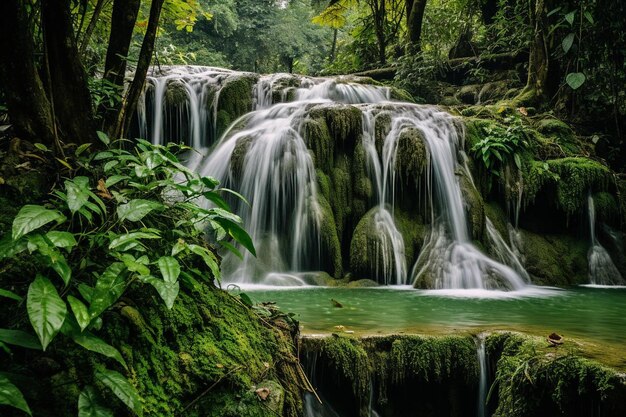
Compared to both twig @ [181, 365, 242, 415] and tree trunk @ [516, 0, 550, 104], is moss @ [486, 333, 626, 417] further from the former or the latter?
tree trunk @ [516, 0, 550, 104]

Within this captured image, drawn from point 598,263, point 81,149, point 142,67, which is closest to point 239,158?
point 142,67

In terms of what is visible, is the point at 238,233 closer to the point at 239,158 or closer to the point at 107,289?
the point at 107,289

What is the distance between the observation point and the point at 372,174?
746 cm

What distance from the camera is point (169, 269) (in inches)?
71.0

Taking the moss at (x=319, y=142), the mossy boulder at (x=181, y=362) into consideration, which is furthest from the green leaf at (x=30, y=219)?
the moss at (x=319, y=142)

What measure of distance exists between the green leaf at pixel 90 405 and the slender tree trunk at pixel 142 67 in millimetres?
1955

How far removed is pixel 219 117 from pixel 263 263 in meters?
4.12

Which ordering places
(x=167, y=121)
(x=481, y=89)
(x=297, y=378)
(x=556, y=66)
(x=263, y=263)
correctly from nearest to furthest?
(x=297, y=378) < (x=263, y=263) < (x=167, y=121) < (x=556, y=66) < (x=481, y=89)

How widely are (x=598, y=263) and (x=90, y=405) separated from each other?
7.87 meters

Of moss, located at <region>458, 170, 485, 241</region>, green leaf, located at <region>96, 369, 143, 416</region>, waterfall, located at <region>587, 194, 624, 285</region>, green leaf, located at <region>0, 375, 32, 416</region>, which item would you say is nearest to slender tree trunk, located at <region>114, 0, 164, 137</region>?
green leaf, located at <region>96, 369, 143, 416</region>

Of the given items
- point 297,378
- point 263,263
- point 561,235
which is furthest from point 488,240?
point 297,378

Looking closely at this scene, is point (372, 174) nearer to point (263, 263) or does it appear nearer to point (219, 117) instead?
point (263, 263)

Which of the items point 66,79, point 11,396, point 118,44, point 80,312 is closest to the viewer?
point 11,396

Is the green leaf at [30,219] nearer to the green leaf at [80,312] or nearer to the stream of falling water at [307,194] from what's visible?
the green leaf at [80,312]
